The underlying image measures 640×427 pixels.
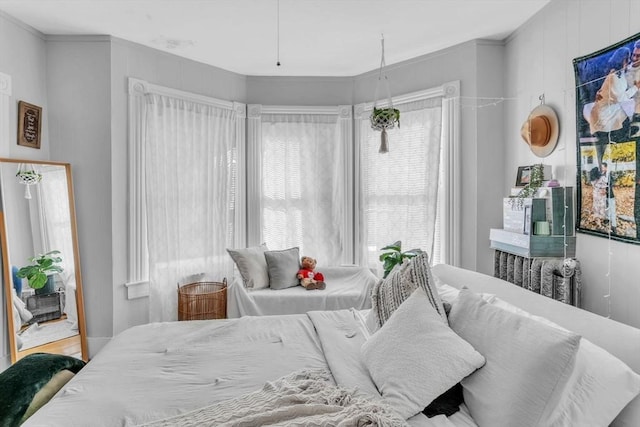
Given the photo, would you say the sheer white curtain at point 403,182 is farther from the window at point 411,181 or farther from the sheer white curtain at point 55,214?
the sheer white curtain at point 55,214

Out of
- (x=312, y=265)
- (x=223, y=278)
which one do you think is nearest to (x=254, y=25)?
(x=312, y=265)

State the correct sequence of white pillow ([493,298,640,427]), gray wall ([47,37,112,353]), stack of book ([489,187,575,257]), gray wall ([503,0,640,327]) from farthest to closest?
gray wall ([47,37,112,353]) → stack of book ([489,187,575,257]) → gray wall ([503,0,640,327]) → white pillow ([493,298,640,427])

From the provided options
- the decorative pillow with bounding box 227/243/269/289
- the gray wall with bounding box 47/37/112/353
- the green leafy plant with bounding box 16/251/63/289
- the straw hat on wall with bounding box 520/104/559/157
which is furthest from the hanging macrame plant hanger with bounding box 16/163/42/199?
the straw hat on wall with bounding box 520/104/559/157

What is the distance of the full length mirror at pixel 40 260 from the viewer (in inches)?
112

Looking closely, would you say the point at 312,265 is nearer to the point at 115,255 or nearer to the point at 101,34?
the point at 115,255

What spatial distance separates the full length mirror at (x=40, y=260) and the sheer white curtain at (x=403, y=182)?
104 inches

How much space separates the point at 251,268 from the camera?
353 cm

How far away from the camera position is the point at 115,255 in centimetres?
334

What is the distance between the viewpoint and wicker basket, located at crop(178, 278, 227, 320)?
138 inches

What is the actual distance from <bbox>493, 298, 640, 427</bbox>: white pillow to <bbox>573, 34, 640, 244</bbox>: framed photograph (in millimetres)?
973

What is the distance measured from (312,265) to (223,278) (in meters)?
0.95

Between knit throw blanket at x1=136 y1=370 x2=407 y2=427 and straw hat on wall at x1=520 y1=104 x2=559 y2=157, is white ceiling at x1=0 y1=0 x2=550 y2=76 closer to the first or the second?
straw hat on wall at x1=520 y1=104 x2=559 y2=157

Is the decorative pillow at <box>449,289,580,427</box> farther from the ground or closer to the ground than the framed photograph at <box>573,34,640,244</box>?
closer to the ground

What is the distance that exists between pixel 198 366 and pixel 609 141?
217cm
